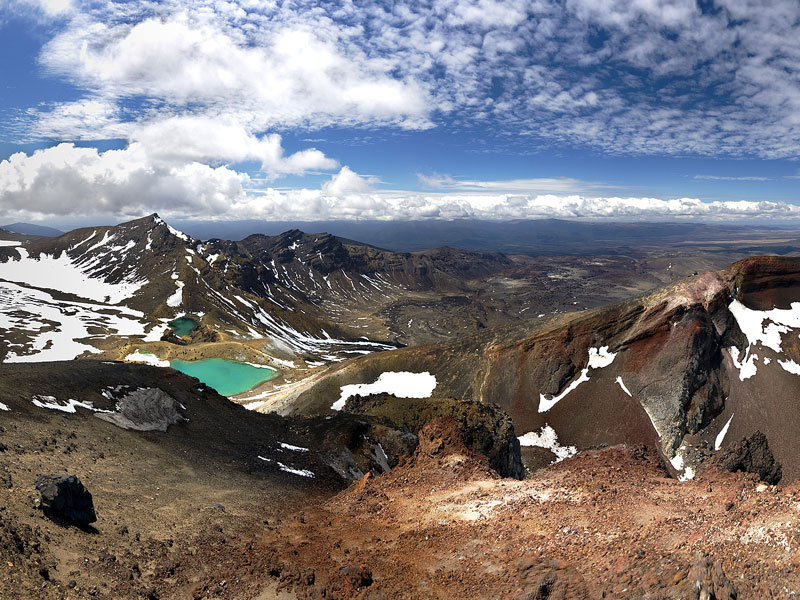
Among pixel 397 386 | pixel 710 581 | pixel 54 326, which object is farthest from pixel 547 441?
pixel 54 326

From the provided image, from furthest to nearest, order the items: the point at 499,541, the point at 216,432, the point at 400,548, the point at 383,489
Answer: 1. the point at 216,432
2. the point at 383,489
3. the point at 400,548
4. the point at 499,541

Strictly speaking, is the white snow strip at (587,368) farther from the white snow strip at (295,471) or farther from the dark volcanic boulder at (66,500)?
the dark volcanic boulder at (66,500)

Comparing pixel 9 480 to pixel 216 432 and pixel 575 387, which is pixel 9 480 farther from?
pixel 575 387

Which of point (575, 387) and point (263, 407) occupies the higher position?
point (575, 387)

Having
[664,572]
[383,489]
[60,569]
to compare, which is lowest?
[383,489]


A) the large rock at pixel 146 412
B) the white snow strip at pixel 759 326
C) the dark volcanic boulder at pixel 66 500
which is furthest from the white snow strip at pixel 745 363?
the dark volcanic boulder at pixel 66 500

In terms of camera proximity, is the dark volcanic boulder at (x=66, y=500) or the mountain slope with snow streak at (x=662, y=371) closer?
the dark volcanic boulder at (x=66, y=500)

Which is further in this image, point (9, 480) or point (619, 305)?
point (619, 305)

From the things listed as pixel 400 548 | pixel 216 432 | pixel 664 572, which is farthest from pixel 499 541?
pixel 216 432
